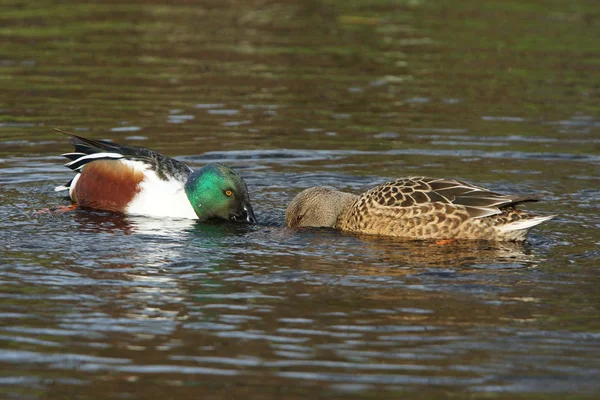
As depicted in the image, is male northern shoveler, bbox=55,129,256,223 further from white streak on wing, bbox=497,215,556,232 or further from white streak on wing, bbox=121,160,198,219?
white streak on wing, bbox=497,215,556,232

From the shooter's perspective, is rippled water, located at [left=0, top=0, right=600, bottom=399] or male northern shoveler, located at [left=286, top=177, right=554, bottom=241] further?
male northern shoveler, located at [left=286, top=177, right=554, bottom=241]

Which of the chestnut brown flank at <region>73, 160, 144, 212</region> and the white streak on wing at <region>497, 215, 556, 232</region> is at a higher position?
the chestnut brown flank at <region>73, 160, 144, 212</region>

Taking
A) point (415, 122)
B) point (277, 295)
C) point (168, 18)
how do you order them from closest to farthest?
1. point (277, 295)
2. point (415, 122)
3. point (168, 18)

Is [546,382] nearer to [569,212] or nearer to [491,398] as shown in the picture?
[491,398]

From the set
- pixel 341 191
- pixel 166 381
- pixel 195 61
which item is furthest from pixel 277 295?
pixel 195 61

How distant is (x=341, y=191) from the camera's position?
35.1 feet

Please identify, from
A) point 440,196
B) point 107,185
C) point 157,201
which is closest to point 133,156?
point 107,185

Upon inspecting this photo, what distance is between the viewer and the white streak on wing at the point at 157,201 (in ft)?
33.0

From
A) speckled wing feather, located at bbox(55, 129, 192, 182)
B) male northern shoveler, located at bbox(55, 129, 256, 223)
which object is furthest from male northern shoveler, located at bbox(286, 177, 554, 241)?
speckled wing feather, located at bbox(55, 129, 192, 182)

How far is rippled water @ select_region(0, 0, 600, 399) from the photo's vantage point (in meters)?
6.11

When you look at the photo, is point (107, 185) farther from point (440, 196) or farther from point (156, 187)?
point (440, 196)

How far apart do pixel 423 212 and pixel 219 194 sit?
2013mm

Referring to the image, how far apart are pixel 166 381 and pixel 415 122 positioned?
8.56 meters

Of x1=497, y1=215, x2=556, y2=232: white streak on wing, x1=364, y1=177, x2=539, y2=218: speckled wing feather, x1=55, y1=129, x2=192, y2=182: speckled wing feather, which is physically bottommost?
x1=497, y1=215, x2=556, y2=232: white streak on wing
